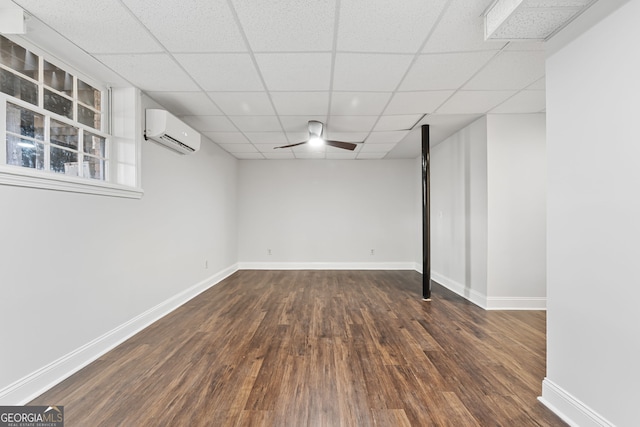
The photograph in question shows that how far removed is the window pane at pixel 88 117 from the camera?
2.56m

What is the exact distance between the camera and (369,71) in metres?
2.55

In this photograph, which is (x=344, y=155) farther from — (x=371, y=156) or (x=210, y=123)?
(x=210, y=123)

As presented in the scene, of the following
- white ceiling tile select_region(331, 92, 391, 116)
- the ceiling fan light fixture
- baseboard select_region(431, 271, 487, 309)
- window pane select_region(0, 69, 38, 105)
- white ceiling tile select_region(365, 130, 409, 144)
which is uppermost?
white ceiling tile select_region(365, 130, 409, 144)

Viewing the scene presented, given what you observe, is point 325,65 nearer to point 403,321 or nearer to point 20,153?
point 20,153

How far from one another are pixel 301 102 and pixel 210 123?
1.50 meters

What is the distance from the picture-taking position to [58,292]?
2100 millimetres

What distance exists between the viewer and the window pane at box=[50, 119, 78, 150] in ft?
7.39

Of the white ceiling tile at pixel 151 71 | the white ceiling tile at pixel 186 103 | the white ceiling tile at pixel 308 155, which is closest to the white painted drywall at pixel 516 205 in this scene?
the white ceiling tile at pixel 308 155

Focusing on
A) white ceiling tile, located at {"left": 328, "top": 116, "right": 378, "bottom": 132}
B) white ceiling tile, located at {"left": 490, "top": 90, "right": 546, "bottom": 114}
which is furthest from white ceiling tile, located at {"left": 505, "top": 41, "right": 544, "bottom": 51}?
white ceiling tile, located at {"left": 328, "top": 116, "right": 378, "bottom": 132}

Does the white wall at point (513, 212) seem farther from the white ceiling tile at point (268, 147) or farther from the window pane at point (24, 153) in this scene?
the window pane at point (24, 153)

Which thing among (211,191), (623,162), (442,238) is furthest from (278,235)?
(623,162)

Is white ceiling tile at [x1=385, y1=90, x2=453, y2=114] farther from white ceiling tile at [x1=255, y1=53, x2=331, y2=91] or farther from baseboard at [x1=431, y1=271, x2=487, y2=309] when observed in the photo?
baseboard at [x1=431, y1=271, x2=487, y2=309]

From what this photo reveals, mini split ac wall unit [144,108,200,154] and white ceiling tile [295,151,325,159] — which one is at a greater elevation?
white ceiling tile [295,151,325,159]

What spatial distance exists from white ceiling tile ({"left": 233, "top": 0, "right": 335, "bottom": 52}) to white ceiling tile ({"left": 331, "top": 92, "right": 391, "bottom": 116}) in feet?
2.96
